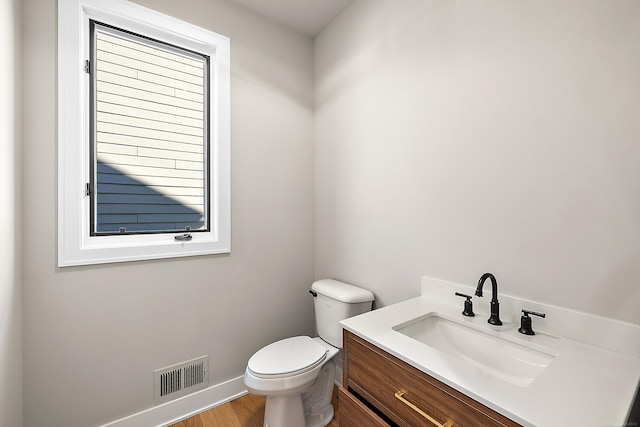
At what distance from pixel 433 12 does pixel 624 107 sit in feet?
3.05

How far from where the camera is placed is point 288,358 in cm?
152

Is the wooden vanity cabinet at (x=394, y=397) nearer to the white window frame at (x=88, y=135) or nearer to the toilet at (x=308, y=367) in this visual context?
the toilet at (x=308, y=367)

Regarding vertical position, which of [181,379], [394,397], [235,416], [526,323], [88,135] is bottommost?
[235,416]

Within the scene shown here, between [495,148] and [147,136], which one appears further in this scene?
[147,136]

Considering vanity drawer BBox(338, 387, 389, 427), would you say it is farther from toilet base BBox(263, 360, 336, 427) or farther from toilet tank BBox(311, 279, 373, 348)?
toilet tank BBox(311, 279, 373, 348)

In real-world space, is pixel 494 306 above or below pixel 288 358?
above

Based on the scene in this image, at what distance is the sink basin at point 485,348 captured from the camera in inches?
36.5

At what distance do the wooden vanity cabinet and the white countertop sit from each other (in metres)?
0.04

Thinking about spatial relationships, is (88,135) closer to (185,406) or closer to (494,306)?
(185,406)

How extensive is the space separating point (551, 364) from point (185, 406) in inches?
73.5

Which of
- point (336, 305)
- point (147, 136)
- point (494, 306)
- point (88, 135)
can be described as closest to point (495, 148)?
point (494, 306)

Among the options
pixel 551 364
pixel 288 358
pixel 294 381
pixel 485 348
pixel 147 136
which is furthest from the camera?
pixel 147 136

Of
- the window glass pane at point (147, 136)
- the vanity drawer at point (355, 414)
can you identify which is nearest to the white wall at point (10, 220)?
the window glass pane at point (147, 136)

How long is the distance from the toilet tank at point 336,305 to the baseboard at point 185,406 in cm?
69
